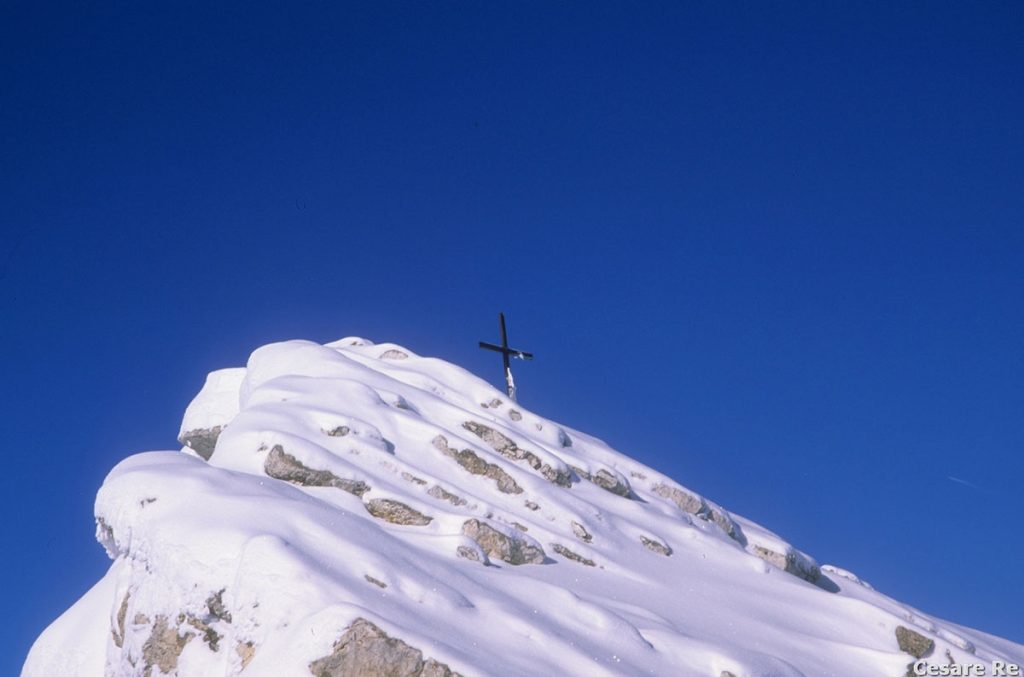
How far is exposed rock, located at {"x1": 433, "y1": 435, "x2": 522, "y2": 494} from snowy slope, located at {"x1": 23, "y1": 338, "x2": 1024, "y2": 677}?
0.06 metres

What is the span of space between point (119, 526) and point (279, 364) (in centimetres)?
1477

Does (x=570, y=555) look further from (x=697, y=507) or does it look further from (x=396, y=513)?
(x=697, y=507)

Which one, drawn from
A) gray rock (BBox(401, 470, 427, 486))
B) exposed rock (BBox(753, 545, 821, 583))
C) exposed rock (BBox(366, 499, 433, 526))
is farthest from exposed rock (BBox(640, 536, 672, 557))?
exposed rock (BBox(366, 499, 433, 526))

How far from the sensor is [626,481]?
29.8 m

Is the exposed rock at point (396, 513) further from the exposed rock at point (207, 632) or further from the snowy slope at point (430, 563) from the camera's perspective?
the exposed rock at point (207, 632)

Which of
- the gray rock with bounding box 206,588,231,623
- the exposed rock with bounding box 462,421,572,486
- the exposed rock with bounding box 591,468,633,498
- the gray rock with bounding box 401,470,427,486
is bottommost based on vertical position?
the gray rock with bounding box 206,588,231,623

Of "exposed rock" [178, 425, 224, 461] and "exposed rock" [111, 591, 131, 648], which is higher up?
"exposed rock" [178, 425, 224, 461]

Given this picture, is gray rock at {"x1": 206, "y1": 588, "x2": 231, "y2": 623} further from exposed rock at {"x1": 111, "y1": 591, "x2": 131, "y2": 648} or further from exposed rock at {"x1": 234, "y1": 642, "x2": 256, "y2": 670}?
exposed rock at {"x1": 111, "y1": 591, "x2": 131, "y2": 648}

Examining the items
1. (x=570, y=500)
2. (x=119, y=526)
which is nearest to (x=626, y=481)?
(x=570, y=500)

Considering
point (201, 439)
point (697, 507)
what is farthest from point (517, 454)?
point (201, 439)

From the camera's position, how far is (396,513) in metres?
20.9

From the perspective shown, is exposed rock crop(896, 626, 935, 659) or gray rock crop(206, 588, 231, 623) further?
exposed rock crop(896, 626, 935, 659)

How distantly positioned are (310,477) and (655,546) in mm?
9810

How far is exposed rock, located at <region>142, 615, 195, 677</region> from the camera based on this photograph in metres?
16.0
